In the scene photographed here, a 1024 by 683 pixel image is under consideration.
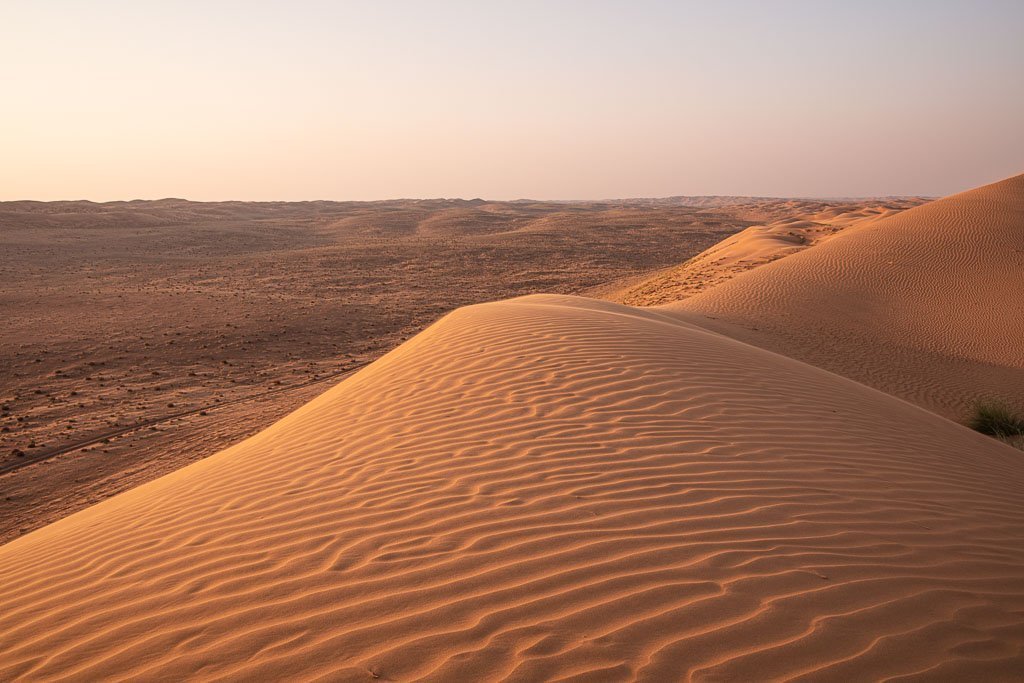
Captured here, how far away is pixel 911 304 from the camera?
16.1m

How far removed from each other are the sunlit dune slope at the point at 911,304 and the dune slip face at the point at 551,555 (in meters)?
7.34

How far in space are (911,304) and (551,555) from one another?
16613 millimetres

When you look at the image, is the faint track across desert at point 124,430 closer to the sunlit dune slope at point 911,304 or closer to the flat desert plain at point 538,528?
the flat desert plain at point 538,528

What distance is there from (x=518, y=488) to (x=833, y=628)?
69.3 inches

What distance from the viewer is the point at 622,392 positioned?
5543 mm

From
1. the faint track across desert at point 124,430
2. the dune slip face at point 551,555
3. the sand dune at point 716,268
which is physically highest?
the sand dune at point 716,268

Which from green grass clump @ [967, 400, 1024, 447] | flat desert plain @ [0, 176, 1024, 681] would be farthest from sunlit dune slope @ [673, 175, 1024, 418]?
flat desert plain @ [0, 176, 1024, 681]

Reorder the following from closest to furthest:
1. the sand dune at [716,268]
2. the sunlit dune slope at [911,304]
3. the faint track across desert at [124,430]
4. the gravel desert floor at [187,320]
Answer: the faint track across desert at [124,430] → the gravel desert floor at [187,320] → the sunlit dune slope at [911,304] → the sand dune at [716,268]

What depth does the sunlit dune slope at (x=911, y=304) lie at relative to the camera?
1214 cm

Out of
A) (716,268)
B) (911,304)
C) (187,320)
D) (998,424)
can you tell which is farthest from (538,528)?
(716,268)

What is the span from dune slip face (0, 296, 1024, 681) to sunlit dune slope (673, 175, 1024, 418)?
7.34m

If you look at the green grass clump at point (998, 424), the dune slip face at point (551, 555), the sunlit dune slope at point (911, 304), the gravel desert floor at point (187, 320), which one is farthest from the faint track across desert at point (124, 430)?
the green grass clump at point (998, 424)

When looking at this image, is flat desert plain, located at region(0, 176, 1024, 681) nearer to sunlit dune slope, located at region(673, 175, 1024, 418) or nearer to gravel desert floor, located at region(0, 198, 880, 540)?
gravel desert floor, located at region(0, 198, 880, 540)

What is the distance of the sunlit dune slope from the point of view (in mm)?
12141
